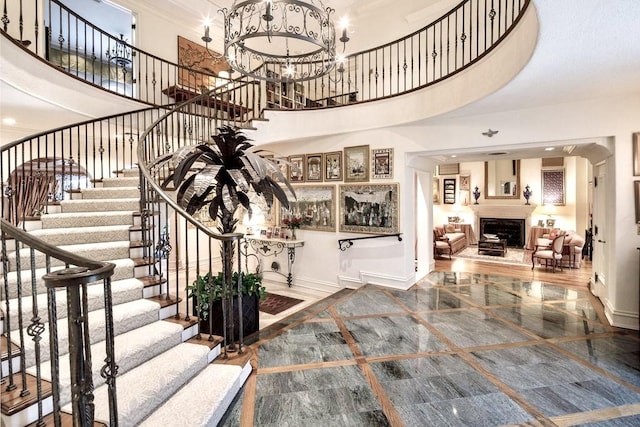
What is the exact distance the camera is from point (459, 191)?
36.4ft

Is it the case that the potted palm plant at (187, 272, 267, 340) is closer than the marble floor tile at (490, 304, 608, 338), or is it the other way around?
the potted palm plant at (187, 272, 267, 340)

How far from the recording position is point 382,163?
17.9 feet

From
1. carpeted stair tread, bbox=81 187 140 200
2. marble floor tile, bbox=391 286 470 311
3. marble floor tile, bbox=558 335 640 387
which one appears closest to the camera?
marble floor tile, bbox=558 335 640 387

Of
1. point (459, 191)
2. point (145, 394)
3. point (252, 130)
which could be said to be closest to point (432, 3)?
point (252, 130)

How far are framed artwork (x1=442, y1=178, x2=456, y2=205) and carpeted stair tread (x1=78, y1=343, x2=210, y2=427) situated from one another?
10.6m

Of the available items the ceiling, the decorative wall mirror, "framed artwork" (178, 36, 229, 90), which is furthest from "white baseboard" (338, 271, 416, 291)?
the decorative wall mirror

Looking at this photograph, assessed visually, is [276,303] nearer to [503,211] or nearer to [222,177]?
[222,177]

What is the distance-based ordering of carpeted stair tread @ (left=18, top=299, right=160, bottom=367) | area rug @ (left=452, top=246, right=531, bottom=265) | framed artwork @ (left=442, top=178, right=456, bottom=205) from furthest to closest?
framed artwork @ (left=442, top=178, right=456, bottom=205)
area rug @ (left=452, top=246, right=531, bottom=265)
carpeted stair tread @ (left=18, top=299, right=160, bottom=367)

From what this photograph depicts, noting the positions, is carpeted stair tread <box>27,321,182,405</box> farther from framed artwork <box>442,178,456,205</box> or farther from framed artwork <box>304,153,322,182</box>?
framed artwork <box>442,178,456,205</box>

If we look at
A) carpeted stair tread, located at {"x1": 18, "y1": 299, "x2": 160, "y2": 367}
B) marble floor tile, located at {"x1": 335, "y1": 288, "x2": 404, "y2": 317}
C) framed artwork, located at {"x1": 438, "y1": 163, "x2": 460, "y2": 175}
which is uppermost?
framed artwork, located at {"x1": 438, "y1": 163, "x2": 460, "y2": 175}

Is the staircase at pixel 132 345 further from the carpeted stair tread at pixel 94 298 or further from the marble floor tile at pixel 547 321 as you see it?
the marble floor tile at pixel 547 321

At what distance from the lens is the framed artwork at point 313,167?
616 centimetres

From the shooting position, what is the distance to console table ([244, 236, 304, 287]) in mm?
6453

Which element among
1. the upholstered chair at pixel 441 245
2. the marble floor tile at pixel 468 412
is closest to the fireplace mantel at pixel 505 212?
the upholstered chair at pixel 441 245
